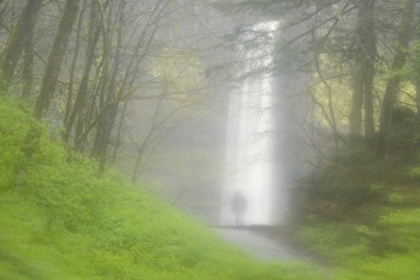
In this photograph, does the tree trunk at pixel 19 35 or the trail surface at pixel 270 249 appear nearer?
A: the tree trunk at pixel 19 35

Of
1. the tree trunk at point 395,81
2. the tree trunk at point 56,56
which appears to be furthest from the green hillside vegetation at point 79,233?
the tree trunk at point 395,81

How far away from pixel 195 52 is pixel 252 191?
22.7 m

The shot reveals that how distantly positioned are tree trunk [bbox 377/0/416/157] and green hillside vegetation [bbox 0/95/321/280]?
649cm

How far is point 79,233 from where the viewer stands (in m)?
8.09

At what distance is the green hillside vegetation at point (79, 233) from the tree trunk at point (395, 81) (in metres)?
6.49

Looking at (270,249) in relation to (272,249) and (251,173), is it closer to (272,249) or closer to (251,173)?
(272,249)

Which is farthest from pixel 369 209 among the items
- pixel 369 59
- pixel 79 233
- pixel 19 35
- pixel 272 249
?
pixel 19 35

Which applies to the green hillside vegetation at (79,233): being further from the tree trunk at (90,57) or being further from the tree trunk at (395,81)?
the tree trunk at (395,81)

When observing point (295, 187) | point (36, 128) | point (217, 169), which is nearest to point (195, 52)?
point (295, 187)

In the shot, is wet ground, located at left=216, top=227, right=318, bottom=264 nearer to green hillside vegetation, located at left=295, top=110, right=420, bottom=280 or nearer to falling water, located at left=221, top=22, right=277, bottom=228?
green hillside vegetation, located at left=295, top=110, right=420, bottom=280

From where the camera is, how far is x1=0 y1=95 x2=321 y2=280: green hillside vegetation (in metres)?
6.54

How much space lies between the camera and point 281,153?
25.5m

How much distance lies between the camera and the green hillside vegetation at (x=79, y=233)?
6535 millimetres

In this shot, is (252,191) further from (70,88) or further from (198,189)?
(70,88)
